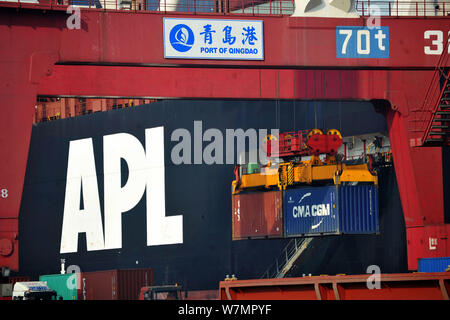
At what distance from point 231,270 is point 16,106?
18.9m

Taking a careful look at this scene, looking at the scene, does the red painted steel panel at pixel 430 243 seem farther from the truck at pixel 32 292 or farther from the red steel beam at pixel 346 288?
the truck at pixel 32 292

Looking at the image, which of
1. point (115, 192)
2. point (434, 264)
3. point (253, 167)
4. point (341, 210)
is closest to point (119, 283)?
point (253, 167)

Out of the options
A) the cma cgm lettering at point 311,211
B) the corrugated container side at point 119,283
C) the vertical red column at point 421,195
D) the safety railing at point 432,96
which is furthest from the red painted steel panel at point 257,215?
the safety railing at point 432,96

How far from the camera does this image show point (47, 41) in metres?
21.5

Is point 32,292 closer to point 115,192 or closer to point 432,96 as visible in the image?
point 432,96

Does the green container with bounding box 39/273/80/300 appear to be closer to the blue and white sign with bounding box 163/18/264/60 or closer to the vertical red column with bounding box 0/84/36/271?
Result: the vertical red column with bounding box 0/84/36/271

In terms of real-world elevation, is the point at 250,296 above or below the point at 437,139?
below

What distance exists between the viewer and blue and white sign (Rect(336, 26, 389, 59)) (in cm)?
2294

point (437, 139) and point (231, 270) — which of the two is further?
point (231, 270)

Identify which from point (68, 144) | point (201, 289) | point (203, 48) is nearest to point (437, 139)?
point (203, 48)

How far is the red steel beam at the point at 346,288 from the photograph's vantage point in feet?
43.7

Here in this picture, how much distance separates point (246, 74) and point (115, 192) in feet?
70.4

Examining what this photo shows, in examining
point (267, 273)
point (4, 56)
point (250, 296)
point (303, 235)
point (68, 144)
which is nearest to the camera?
point (250, 296)
